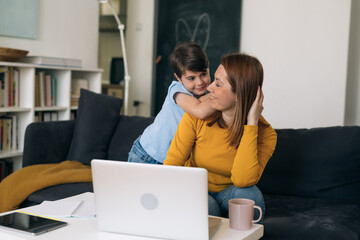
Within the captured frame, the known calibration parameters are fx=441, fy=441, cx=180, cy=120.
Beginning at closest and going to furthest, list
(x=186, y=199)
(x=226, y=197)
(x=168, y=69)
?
1. (x=186, y=199)
2. (x=226, y=197)
3. (x=168, y=69)

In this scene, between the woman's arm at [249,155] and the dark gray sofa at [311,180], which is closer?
the woman's arm at [249,155]

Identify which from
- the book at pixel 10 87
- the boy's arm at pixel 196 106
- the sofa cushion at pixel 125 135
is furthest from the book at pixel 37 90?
the boy's arm at pixel 196 106

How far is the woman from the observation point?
1710 mm

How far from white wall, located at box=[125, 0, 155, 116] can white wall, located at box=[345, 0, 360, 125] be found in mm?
2207

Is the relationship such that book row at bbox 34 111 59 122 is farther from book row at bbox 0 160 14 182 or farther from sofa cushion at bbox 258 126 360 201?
sofa cushion at bbox 258 126 360 201

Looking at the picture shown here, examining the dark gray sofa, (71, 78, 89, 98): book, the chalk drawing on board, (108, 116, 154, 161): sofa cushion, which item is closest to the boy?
→ the dark gray sofa

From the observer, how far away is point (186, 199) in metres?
1.22

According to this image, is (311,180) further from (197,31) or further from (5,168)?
(197,31)

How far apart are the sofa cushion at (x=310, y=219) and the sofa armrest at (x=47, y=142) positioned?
4.79 feet

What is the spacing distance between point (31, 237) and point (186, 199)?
46cm

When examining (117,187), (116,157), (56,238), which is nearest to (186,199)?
(117,187)

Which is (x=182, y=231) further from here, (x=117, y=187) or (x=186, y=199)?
(x=117, y=187)

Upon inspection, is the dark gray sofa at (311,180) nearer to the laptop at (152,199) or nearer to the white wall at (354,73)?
the laptop at (152,199)

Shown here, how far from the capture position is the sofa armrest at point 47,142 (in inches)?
114
